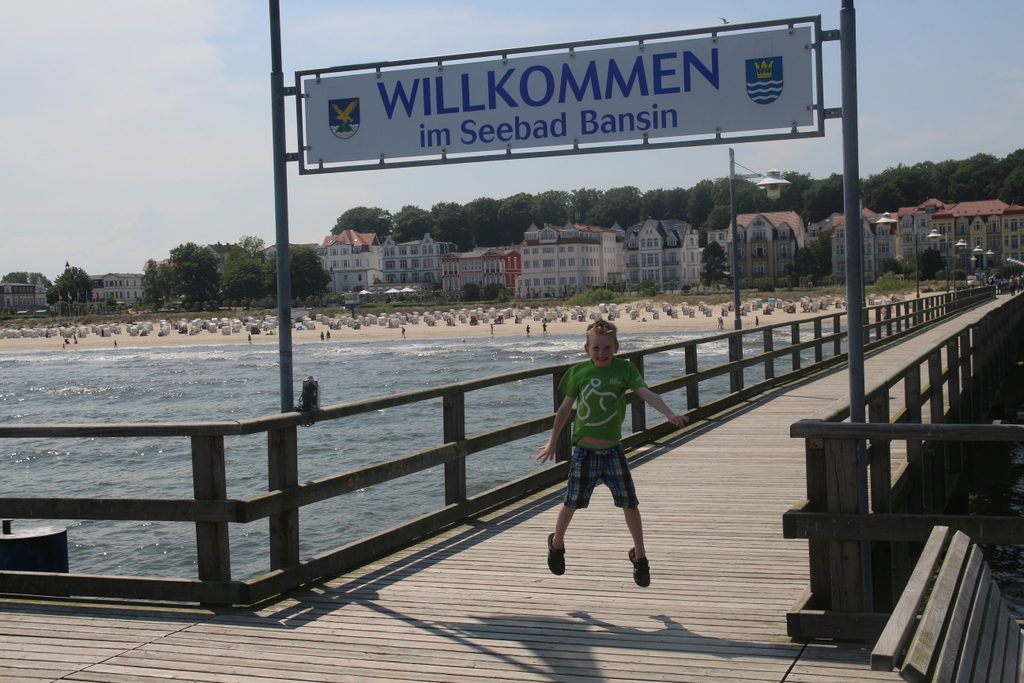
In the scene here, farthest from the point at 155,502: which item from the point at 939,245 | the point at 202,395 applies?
the point at 939,245

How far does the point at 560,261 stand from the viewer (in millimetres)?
163750

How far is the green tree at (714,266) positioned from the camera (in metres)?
140

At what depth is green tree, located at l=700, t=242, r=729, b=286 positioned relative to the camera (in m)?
140

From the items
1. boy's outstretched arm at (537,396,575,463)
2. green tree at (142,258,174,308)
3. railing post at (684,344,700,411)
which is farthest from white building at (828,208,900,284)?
boy's outstretched arm at (537,396,575,463)

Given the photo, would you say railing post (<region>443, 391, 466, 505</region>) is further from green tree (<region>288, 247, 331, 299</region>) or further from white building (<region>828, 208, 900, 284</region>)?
green tree (<region>288, 247, 331, 299</region>)

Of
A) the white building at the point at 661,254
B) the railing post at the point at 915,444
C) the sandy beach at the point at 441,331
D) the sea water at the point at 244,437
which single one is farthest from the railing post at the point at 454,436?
the white building at the point at 661,254

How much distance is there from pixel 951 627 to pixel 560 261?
530 ft

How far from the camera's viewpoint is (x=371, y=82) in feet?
25.8

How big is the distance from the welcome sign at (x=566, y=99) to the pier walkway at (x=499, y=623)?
A: 2773 mm

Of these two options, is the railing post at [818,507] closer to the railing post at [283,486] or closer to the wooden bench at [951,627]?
the wooden bench at [951,627]

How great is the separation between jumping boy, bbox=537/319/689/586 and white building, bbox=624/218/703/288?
6116 inches

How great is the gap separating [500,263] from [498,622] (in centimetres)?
16694

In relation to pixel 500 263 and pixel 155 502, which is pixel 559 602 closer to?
pixel 155 502

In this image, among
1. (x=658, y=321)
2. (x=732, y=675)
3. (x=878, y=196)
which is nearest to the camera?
(x=732, y=675)
